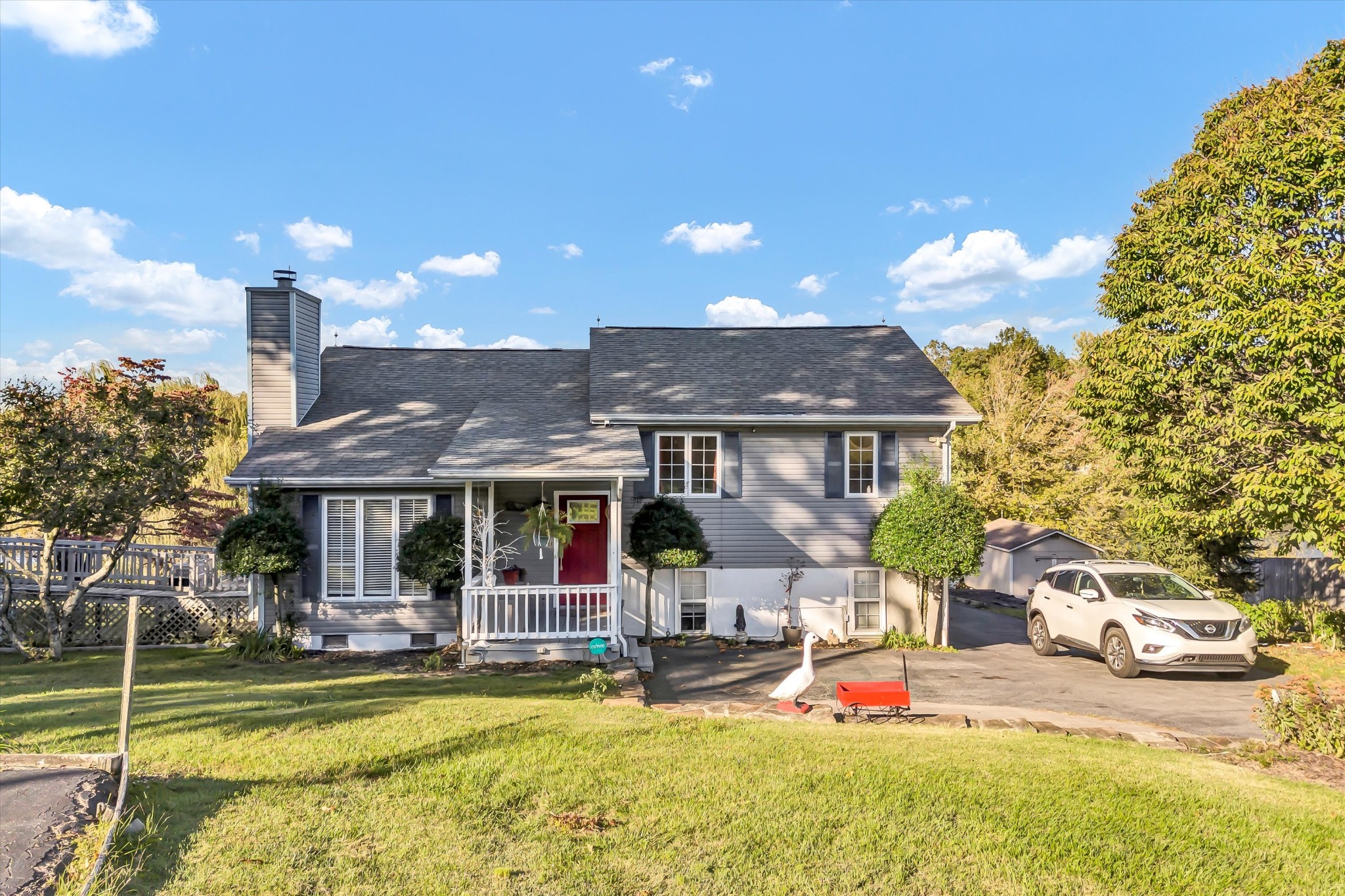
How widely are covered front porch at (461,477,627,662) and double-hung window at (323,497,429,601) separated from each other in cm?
131

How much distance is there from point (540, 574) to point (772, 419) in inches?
207

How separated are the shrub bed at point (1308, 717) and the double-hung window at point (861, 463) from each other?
24.7 ft

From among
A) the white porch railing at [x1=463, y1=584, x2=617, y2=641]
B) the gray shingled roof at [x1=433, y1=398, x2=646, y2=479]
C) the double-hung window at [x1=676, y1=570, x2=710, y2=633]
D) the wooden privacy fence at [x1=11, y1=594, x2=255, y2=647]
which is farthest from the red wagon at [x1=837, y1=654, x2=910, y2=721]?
the wooden privacy fence at [x1=11, y1=594, x2=255, y2=647]

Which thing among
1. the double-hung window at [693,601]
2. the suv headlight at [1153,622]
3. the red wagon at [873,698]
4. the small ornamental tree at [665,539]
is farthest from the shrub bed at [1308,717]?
the double-hung window at [693,601]

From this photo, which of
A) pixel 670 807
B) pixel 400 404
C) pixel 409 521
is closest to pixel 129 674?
pixel 670 807

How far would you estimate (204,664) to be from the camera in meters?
11.7

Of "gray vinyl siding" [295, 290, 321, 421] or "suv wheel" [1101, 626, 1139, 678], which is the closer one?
"suv wheel" [1101, 626, 1139, 678]

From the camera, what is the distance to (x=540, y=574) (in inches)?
543

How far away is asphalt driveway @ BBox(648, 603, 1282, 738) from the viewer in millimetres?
9766

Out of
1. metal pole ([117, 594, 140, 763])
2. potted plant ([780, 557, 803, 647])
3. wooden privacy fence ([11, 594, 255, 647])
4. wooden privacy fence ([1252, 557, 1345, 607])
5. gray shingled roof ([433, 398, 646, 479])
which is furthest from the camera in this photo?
wooden privacy fence ([1252, 557, 1345, 607])

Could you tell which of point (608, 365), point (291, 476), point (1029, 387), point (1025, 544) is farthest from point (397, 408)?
point (1029, 387)

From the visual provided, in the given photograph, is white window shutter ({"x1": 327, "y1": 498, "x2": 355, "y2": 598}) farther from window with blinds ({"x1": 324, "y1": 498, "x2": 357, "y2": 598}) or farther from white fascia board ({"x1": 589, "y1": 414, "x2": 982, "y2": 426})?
white fascia board ({"x1": 589, "y1": 414, "x2": 982, "y2": 426})

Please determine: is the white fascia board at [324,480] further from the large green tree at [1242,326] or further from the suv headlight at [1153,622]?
the large green tree at [1242,326]

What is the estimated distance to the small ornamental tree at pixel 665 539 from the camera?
1313 cm
